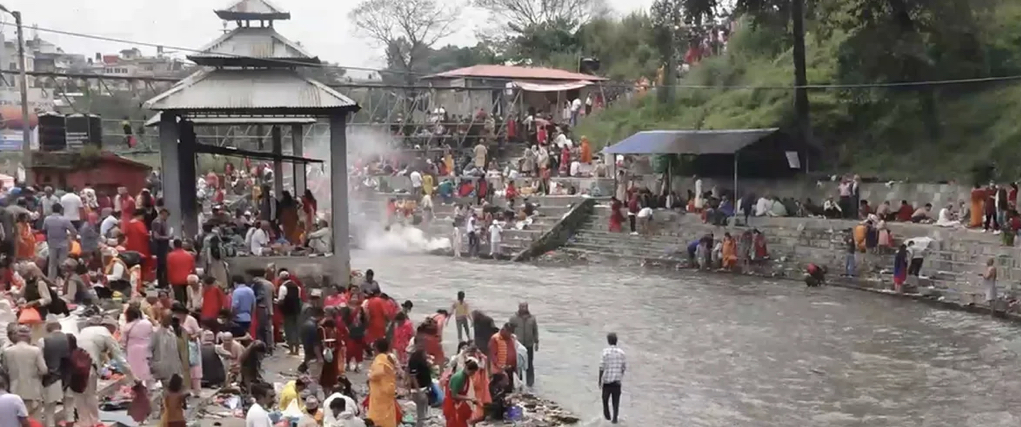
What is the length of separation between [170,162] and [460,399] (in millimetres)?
9521

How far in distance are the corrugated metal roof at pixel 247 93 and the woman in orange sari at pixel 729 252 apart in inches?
539

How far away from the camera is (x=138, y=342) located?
12906 millimetres

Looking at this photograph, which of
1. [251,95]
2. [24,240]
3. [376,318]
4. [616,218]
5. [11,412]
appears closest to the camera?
[11,412]

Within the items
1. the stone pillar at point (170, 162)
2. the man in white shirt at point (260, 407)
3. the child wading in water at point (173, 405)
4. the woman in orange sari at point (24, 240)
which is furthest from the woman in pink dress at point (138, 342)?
the stone pillar at point (170, 162)

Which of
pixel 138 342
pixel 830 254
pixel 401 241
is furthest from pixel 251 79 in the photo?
pixel 401 241

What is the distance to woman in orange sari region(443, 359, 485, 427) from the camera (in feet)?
44.3

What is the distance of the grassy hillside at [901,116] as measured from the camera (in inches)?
1262

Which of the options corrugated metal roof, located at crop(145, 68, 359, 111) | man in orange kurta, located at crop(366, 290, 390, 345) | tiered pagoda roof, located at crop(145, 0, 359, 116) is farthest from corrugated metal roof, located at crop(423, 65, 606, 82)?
man in orange kurta, located at crop(366, 290, 390, 345)

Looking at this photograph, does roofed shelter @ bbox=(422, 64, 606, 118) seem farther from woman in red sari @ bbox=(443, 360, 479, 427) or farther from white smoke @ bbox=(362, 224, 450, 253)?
woman in red sari @ bbox=(443, 360, 479, 427)

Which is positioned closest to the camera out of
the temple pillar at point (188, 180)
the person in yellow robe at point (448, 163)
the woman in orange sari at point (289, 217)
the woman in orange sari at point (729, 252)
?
the temple pillar at point (188, 180)

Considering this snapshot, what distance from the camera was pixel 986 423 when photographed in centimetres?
1599

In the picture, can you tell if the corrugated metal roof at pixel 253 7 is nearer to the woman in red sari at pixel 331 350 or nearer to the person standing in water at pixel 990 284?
the woman in red sari at pixel 331 350

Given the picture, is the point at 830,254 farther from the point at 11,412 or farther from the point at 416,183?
the point at 11,412

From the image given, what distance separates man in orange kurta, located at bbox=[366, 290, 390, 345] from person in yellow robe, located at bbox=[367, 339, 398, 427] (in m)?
4.24
